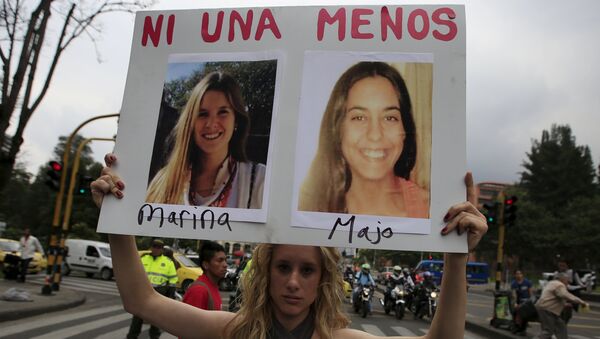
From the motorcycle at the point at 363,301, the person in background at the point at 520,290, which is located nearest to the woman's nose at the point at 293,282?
the person in background at the point at 520,290

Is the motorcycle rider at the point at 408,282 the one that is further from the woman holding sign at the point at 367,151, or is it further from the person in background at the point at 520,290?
the woman holding sign at the point at 367,151

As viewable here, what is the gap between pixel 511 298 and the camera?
41.2 ft

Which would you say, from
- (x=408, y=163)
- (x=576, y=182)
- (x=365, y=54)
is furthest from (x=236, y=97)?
(x=576, y=182)

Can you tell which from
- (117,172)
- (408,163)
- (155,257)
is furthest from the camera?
(155,257)

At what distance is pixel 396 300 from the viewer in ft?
45.6

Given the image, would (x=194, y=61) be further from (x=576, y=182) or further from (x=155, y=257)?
(x=576, y=182)

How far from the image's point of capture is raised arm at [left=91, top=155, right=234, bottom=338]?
1.78 m

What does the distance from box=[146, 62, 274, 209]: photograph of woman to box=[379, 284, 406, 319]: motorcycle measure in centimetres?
1276

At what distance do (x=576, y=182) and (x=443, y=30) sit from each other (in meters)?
66.2

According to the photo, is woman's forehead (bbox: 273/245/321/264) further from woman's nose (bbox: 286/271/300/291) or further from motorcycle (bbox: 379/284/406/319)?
motorcycle (bbox: 379/284/406/319)

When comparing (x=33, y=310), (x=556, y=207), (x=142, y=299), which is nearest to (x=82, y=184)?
(x=33, y=310)

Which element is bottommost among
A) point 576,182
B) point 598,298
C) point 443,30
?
point 598,298

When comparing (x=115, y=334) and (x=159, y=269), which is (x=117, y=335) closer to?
(x=115, y=334)

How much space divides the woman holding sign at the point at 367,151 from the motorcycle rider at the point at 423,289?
12296 mm
